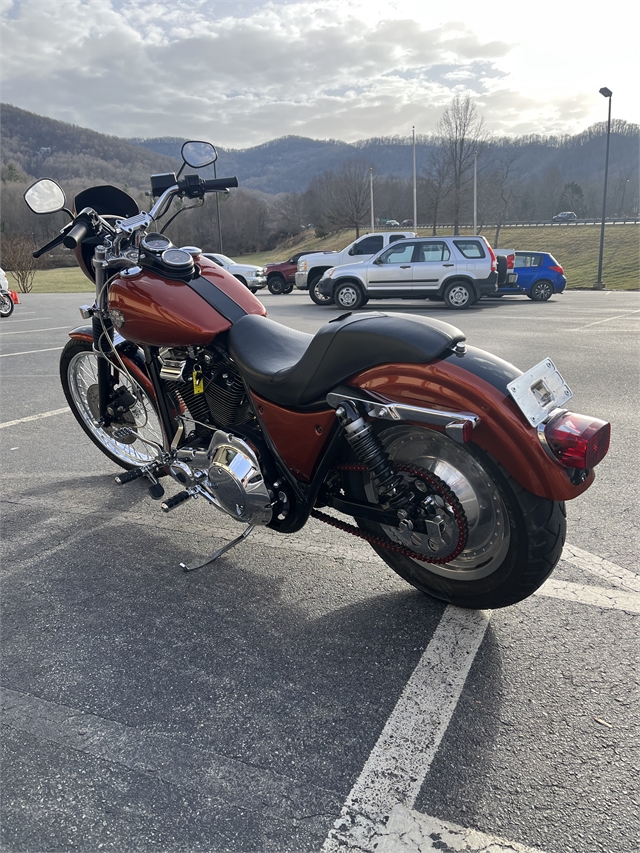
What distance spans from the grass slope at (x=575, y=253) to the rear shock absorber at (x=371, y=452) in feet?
82.9

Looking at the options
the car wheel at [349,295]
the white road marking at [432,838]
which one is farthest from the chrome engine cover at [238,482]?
the car wheel at [349,295]

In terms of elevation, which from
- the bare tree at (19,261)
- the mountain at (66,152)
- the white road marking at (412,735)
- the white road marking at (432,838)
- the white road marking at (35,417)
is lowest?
the white road marking at (432,838)

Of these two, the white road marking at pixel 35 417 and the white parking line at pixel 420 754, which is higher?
the white road marking at pixel 35 417

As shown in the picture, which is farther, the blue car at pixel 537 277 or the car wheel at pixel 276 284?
the car wheel at pixel 276 284

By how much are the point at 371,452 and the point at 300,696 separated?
904mm

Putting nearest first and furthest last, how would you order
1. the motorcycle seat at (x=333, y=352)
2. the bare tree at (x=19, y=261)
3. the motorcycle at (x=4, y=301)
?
1. the motorcycle seat at (x=333, y=352)
2. the motorcycle at (x=4, y=301)
3. the bare tree at (x=19, y=261)

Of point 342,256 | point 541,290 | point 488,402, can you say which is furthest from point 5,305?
point 488,402

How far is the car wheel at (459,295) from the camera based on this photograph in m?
15.6

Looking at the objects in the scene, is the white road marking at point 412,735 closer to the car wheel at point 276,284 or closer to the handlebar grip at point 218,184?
the handlebar grip at point 218,184

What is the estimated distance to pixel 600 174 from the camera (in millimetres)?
111500

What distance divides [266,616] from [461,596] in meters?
0.83

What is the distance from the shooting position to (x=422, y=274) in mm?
15977

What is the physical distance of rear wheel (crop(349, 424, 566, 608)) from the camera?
2.26 m

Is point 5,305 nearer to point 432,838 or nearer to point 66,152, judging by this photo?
point 432,838
